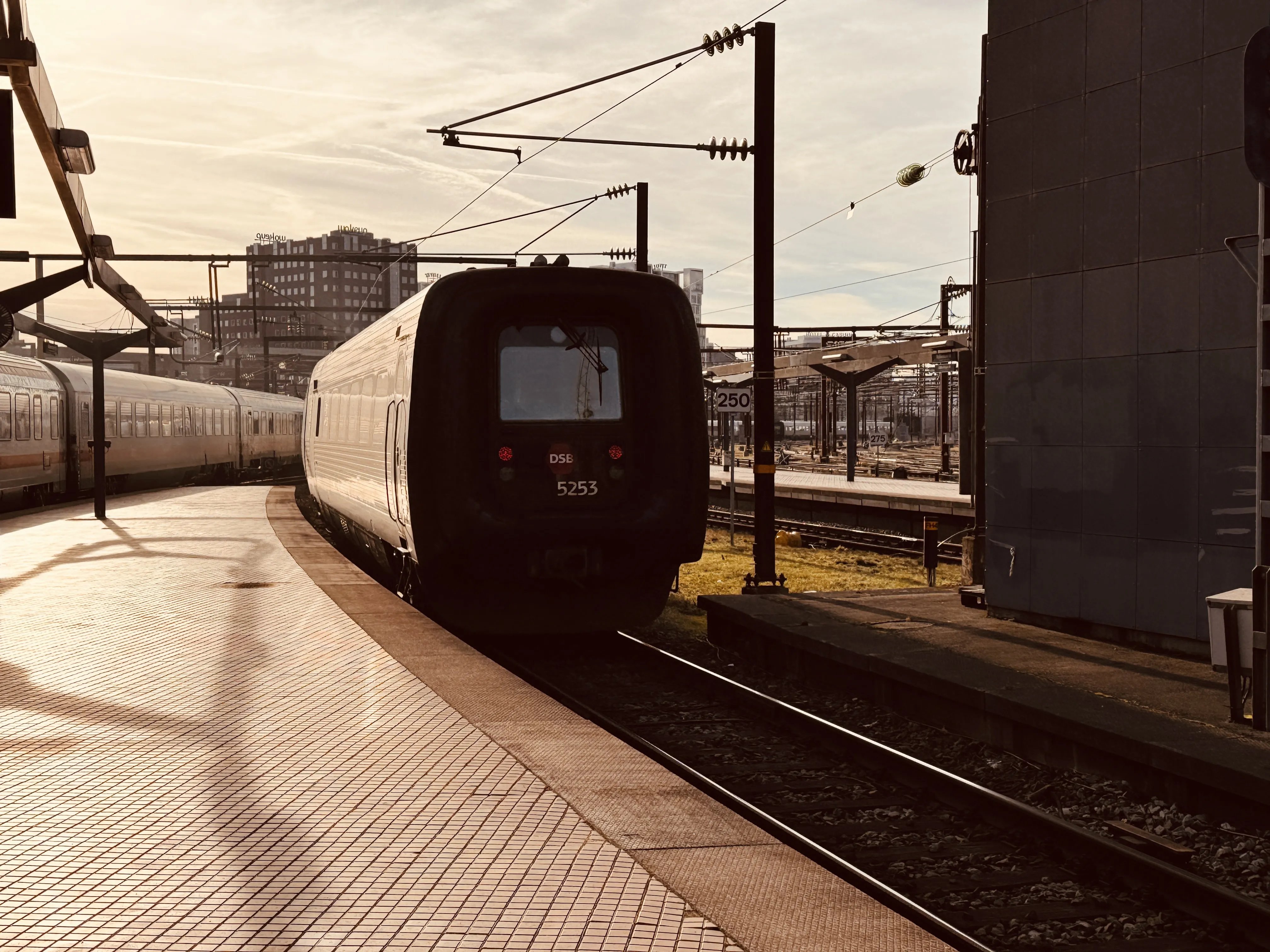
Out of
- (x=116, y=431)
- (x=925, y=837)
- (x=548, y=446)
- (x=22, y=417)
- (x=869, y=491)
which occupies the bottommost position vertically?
(x=925, y=837)

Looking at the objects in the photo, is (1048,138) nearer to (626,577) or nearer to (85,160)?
(626,577)

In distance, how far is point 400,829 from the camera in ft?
16.2

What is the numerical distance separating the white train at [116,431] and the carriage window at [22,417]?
2 centimetres

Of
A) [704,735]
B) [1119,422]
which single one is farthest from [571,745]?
[1119,422]

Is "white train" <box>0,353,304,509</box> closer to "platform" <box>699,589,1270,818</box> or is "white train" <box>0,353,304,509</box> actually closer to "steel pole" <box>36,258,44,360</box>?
"steel pole" <box>36,258,44,360</box>

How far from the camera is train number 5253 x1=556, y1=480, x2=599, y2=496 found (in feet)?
32.9

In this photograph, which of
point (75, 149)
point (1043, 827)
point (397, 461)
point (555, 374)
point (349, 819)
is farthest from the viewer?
point (75, 149)

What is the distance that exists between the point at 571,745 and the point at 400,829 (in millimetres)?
1502

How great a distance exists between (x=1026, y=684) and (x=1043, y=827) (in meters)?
2.16

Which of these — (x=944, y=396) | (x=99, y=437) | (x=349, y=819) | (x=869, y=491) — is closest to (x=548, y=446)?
(x=349, y=819)

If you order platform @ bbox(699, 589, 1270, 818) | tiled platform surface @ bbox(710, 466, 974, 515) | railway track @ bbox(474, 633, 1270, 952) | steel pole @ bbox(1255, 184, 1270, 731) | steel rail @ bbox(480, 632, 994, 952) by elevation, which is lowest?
railway track @ bbox(474, 633, 1270, 952)

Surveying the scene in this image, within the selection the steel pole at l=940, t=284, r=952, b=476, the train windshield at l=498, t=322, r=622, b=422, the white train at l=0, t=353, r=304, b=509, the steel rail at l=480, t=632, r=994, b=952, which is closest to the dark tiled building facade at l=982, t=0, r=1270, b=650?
the steel rail at l=480, t=632, r=994, b=952

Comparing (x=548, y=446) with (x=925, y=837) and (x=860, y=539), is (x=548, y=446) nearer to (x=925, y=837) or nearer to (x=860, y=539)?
(x=925, y=837)

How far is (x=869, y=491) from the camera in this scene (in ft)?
93.0
